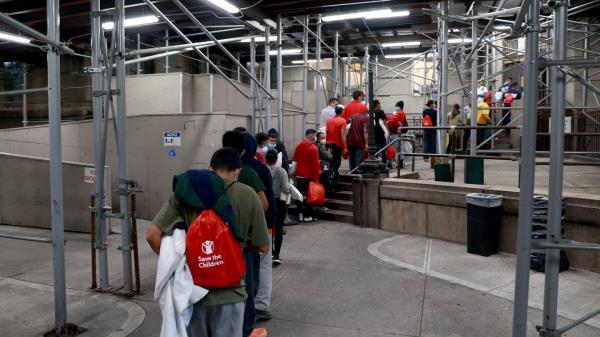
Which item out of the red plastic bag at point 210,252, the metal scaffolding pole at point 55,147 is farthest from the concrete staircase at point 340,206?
the red plastic bag at point 210,252

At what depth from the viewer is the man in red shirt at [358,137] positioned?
33.9 ft

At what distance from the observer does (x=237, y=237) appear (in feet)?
10.1

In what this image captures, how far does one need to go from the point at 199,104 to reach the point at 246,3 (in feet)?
11.2

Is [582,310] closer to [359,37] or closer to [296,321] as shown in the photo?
[296,321]

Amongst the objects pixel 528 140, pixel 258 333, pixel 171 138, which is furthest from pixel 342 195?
pixel 528 140

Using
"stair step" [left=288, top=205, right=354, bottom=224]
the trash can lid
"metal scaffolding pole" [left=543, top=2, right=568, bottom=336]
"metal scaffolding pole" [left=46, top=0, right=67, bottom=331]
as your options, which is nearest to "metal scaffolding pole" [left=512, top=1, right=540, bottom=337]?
"metal scaffolding pole" [left=543, top=2, right=568, bottom=336]

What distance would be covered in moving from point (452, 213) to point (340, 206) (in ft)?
8.82

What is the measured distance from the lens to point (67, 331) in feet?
15.0

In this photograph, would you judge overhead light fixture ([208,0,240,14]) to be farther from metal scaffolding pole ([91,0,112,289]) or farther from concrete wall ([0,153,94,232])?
concrete wall ([0,153,94,232])

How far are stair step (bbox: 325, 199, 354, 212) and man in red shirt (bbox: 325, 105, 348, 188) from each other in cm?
59

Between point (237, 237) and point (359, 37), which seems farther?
point (359, 37)

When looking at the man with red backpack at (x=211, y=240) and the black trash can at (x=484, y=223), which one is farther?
the black trash can at (x=484, y=223)

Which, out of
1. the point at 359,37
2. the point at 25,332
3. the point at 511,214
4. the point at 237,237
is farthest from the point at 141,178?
the point at 359,37

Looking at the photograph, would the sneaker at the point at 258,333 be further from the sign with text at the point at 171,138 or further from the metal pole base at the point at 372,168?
the sign with text at the point at 171,138
